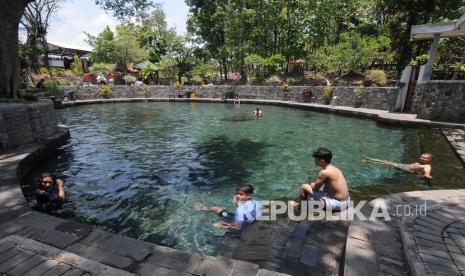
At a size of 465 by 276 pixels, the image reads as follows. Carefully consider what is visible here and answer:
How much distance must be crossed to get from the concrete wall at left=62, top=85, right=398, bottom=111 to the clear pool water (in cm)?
340

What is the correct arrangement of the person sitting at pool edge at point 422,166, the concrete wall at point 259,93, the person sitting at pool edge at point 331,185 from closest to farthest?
the person sitting at pool edge at point 331,185 → the person sitting at pool edge at point 422,166 → the concrete wall at point 259,93

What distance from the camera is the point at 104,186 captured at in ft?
23.6

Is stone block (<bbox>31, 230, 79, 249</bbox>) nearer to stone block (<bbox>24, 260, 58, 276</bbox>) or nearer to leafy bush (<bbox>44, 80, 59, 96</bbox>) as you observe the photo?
stone block (<bbox>24, 260, 58, 276</bbox>)

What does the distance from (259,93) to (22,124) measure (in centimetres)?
2159

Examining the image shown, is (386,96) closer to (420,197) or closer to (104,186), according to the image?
(420,197)

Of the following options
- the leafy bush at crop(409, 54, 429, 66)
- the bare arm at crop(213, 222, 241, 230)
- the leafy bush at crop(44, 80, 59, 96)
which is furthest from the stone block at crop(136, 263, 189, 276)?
the leafy bush at crop(44, 80, 59, 96)

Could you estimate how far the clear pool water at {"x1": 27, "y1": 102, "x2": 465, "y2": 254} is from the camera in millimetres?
5699

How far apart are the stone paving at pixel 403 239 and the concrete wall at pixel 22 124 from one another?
31.2 feet

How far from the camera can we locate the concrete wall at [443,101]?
40.7 feet

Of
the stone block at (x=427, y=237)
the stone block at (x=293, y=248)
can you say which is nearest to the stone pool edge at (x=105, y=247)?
the stone block at (x=293, y=248)

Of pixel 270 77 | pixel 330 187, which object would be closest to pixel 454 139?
pixel 330 187

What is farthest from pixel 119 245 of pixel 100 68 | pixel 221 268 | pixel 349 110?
pixel 100 68

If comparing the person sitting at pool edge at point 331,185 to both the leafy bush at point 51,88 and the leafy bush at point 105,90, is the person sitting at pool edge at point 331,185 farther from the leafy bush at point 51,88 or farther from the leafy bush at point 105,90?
the leafy bush at point 105,90

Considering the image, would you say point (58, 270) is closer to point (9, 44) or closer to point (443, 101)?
point (9, 44)
